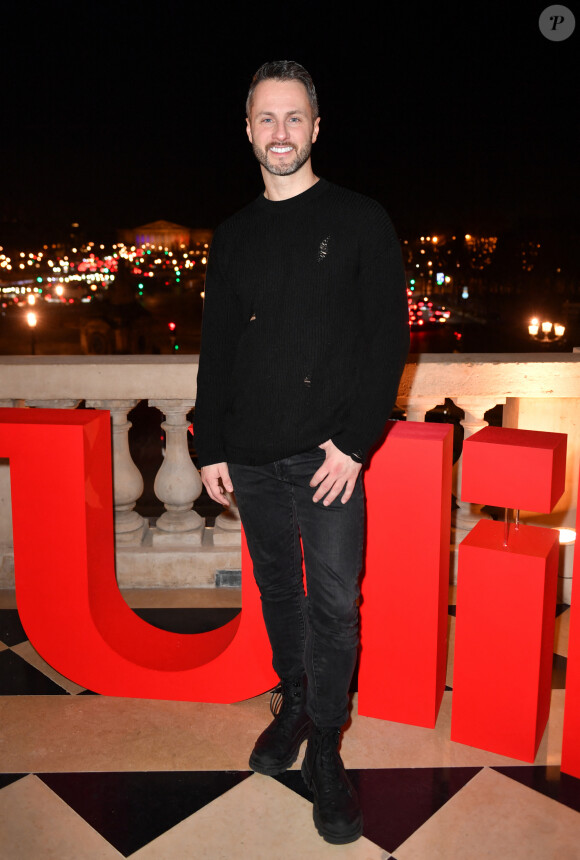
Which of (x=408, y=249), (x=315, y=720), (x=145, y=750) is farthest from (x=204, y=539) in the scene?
(x=408, y=249)

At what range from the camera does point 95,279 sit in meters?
122

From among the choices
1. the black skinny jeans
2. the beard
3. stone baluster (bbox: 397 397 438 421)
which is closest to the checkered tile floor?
the black skinny jeans

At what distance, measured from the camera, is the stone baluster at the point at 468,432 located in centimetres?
337

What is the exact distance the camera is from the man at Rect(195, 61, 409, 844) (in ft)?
6.38

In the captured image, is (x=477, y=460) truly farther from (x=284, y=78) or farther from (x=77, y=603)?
(x=77, y=603)

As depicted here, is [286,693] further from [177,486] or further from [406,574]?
[177,486]

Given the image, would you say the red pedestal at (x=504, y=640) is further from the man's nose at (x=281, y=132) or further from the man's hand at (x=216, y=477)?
the man's nose at (x=281, y=132)

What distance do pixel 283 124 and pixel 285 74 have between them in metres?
0.13

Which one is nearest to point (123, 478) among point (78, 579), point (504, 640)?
point (78, 579)

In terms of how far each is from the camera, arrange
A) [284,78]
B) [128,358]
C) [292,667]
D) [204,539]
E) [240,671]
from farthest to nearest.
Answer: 1. [204,539]
2. [128,358]
3. [240,671]
4. [292,667]
5. [284,78]

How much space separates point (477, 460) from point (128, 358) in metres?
1.82

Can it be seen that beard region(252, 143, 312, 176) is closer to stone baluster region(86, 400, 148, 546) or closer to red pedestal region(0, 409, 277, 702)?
A: red pedestal region(0, 409, 277, 702)

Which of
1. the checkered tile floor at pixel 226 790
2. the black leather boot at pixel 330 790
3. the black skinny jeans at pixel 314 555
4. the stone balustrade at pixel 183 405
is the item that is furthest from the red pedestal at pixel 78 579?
the stone balustrade at pixel 183 405

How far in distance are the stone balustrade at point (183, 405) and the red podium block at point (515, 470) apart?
89cm
